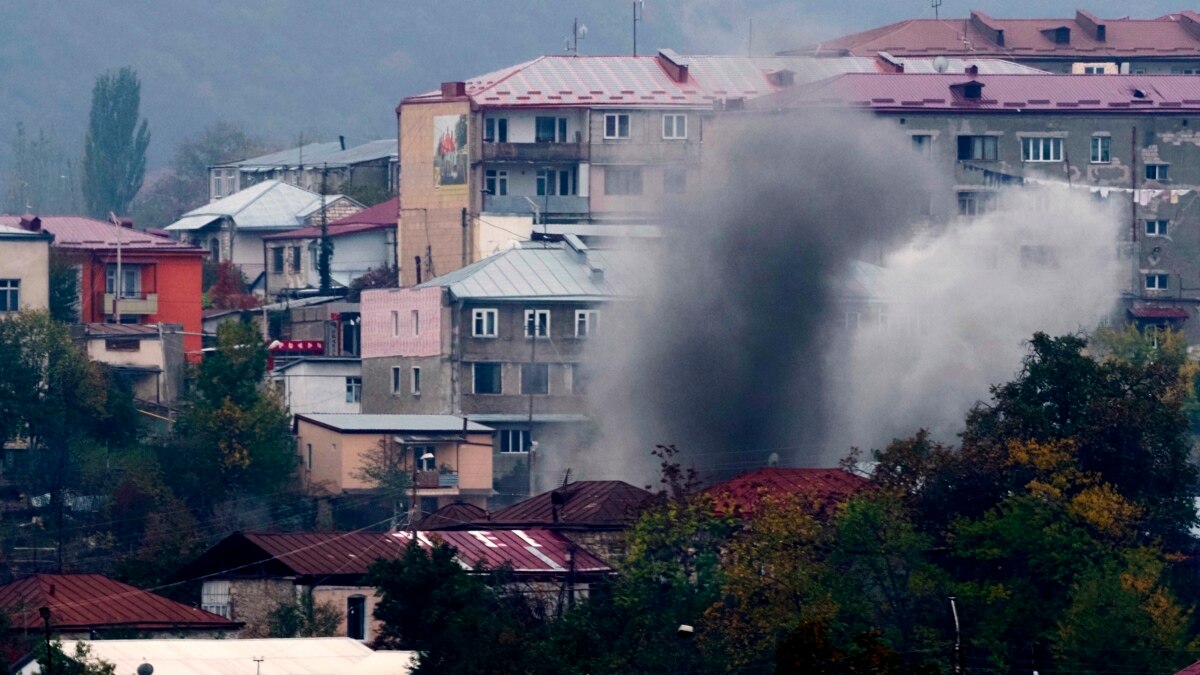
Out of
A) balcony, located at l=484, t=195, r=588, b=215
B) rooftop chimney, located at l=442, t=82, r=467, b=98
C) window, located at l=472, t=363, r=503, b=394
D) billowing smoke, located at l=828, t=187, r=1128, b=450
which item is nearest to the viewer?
billowing smoke, located at l=828, t=187, r=1128, b=450

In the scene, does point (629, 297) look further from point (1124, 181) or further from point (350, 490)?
point (1124, 181)

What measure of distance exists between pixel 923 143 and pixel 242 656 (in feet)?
169

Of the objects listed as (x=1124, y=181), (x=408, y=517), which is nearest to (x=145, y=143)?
(x=1124, y=181)

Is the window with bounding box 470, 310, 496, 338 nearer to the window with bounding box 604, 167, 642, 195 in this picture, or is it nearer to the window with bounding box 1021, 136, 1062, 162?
the window with bounding box 604, 167, 642, 195

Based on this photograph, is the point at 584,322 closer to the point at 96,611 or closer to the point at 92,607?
Result: the point at 92,607

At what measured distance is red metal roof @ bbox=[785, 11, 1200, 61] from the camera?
113188mm

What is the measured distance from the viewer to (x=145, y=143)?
160500 mm

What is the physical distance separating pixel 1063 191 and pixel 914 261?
852 centimetres

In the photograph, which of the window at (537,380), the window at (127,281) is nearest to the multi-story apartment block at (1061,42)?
the window at (537,380)

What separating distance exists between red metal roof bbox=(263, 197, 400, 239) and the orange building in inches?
542

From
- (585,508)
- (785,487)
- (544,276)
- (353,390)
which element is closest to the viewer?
(785,487)

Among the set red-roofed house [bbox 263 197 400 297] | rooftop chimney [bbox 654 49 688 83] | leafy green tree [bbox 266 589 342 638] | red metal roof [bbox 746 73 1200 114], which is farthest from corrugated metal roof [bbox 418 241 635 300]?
leafy green tree [bbox 266 589 342 638]

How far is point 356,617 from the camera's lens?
5309 centimetres

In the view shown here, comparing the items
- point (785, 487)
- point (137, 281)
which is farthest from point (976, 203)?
point (785, 487)
